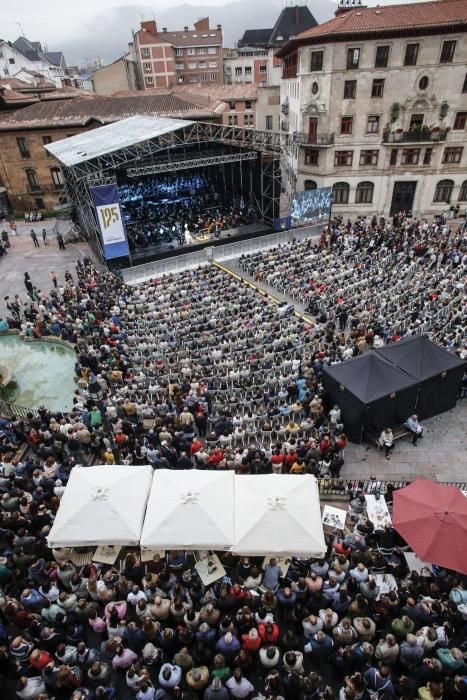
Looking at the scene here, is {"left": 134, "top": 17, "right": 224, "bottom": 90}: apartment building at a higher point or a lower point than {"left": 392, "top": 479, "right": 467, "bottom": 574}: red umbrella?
higher

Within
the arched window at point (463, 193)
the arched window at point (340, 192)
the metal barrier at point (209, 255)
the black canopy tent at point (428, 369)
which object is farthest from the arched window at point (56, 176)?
the black canopy tent at point (428, 369)

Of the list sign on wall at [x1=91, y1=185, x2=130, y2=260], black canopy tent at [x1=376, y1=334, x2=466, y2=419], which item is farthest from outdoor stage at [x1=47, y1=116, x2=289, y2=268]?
black canopy tent at [x1=376, y1=334, x2=466, y2=419]

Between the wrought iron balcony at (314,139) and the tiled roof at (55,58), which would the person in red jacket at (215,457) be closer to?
the wrought iron balcony at (314,139)

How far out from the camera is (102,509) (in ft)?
29.3

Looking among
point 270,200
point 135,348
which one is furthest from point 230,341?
point 270,200

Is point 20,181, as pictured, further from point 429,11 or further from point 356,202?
point 429,11

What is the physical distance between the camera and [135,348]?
56.0 ft

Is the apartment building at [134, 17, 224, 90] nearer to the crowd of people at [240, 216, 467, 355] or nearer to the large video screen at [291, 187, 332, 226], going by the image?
the large video screen at [291, 187, 332, 226]

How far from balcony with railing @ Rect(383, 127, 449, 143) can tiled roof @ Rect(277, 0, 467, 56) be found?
583 centimetres

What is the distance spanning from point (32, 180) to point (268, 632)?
43179 millimetres

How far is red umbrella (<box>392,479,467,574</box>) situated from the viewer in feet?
26.7

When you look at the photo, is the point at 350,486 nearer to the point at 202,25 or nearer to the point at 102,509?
the point at 102,509

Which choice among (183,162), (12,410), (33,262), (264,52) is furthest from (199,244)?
(264,52)

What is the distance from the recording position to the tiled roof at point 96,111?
3794 centimetres
